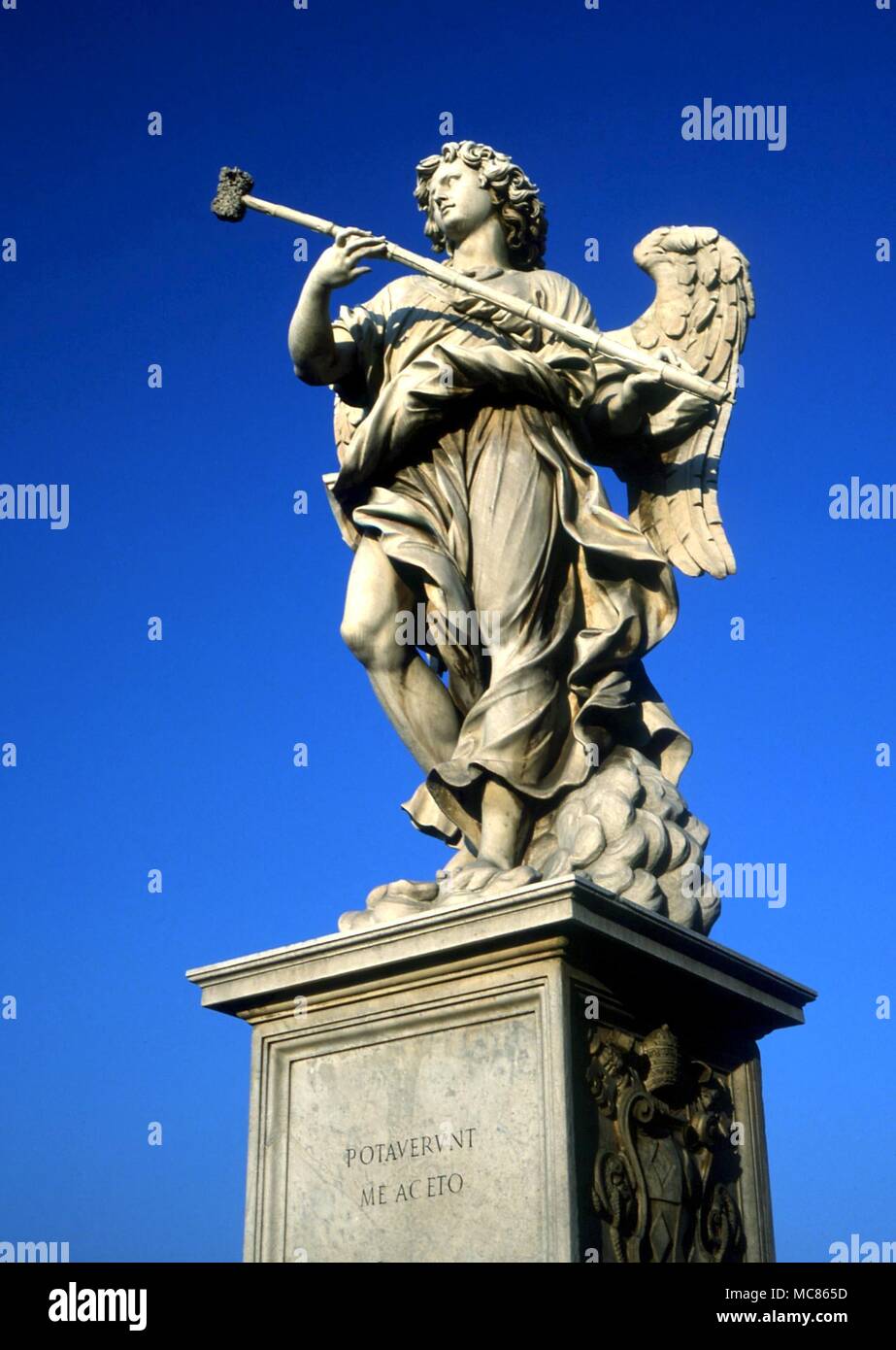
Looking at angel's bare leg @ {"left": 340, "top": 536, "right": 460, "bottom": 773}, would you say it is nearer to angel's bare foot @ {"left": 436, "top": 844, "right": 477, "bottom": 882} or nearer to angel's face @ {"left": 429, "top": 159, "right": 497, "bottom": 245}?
angel's bare foot @ {"left": 436, "top": 844, "right": 477, "bottom": 882}

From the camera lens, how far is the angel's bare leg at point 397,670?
8.46m

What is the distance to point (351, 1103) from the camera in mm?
7656

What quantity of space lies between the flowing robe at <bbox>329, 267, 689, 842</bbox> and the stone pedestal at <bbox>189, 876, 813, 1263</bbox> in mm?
934

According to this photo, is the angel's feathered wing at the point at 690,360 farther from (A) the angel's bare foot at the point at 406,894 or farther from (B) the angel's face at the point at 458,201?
(A) the angel's bare foot at the point at 406,894

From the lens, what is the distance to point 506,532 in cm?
853

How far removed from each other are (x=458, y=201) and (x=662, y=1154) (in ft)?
15.1

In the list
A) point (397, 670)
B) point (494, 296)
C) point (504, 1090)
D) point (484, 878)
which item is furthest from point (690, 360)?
point (504, 1090)

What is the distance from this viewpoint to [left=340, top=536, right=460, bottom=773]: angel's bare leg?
8.46 meters

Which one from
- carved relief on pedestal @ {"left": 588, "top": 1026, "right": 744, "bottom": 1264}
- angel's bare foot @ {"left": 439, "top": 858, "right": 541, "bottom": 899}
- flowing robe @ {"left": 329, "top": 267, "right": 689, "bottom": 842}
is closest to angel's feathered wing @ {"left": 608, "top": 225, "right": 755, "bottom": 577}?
flowing robe @ {"left": 329, "top": 267, "right": 689, "bottom": 842}

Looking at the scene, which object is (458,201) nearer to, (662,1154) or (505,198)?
(505,198)

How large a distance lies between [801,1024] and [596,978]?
1517mm

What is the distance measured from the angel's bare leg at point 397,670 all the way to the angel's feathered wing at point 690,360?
1360mm
